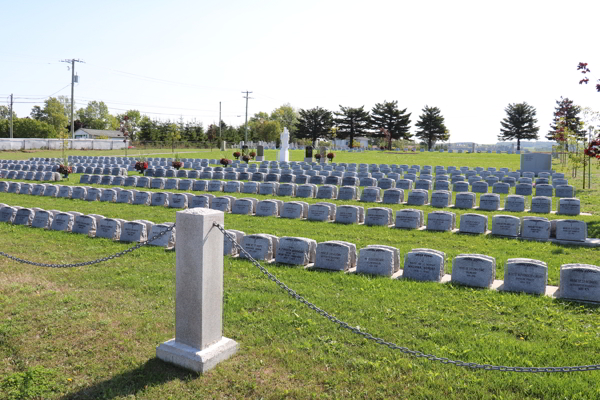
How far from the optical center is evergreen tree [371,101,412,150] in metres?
86.6

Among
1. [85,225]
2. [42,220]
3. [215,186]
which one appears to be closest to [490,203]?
[215,186]

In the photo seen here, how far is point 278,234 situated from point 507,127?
271 ft

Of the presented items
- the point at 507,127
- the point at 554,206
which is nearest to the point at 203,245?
the point at 554,206

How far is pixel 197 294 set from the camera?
5.39m

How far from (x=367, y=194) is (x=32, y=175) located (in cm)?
1979

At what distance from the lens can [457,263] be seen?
841cm

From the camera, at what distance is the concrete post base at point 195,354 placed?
5.34 metres

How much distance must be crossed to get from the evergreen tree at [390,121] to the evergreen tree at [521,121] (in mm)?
16843

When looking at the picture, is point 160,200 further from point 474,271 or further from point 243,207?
point 474,271

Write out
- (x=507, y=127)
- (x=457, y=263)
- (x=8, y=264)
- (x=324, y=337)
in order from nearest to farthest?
1. (x=324, y=337)
2. (x=457, y=263)
3. (x=8, y=264)
4. (x=507, y=127)

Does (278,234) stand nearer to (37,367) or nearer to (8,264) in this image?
(8,264)

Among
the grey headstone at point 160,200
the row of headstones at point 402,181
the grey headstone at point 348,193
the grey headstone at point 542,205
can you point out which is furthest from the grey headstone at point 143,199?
the grey headstone at point 542,205

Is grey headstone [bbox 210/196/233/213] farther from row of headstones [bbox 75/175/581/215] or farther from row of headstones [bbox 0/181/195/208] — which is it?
row of headstones [bbox 75/175/581/215]

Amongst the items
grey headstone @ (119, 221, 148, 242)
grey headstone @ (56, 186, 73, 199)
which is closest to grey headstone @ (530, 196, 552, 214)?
grey headstone @ (119, 221, 148, 242)
